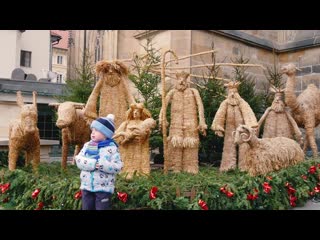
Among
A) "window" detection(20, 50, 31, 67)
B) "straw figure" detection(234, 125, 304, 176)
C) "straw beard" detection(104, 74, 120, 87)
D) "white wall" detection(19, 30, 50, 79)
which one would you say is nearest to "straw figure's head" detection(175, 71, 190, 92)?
"straw beard" detection(104, 74, 120, 87)

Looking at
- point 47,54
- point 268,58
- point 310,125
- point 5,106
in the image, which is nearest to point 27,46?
point 47,54

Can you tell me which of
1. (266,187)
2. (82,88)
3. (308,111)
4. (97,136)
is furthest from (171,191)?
(82,88)

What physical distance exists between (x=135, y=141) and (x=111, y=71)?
4.36 feet

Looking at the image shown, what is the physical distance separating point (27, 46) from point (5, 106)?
55.6ft

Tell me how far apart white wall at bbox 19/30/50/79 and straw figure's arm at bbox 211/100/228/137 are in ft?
70.0

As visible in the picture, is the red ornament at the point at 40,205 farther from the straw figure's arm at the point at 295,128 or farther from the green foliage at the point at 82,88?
the straw figure's arm at the point at 295,128

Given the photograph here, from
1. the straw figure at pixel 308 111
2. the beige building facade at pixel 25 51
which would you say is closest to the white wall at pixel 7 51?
the beige building facade at pixel 25 51

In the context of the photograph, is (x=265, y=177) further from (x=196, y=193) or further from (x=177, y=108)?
(x=177, y=108)

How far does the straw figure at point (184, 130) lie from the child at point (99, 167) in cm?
218

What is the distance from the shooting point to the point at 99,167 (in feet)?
12.3

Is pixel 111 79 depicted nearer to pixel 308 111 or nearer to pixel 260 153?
pixel 260 153

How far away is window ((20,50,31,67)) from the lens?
83.4ft

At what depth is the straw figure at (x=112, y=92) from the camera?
585 cm

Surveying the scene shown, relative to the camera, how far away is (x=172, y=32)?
31.2 feet
